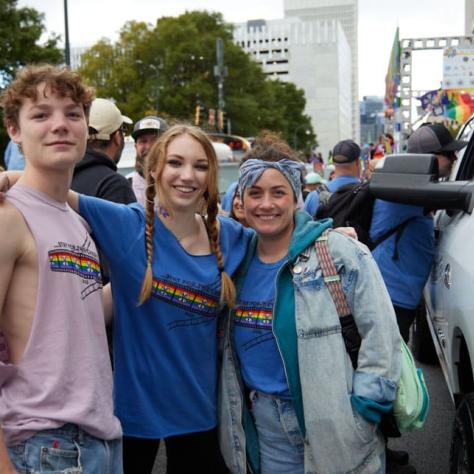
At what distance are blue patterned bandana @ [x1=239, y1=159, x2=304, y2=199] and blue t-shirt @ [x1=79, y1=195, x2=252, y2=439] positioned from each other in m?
0.34

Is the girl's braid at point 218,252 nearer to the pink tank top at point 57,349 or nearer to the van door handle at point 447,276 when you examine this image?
the pink tank top at point 57,349

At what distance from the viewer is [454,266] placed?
2.92 meters

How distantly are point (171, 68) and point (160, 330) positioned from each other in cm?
4026

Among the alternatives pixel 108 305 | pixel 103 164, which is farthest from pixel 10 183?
pixel 103 164

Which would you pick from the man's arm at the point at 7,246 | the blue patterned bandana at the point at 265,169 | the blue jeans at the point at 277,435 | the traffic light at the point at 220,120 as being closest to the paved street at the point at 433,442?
the blue jeans at the point at 277,435

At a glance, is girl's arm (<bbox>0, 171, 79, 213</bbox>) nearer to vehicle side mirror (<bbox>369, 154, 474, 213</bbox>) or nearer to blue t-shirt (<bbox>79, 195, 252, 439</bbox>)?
blue t-shirt (<bbox>79, 195, 252, 439</bbox>)

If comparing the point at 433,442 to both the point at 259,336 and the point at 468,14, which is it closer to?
Answer: the point at 259,336

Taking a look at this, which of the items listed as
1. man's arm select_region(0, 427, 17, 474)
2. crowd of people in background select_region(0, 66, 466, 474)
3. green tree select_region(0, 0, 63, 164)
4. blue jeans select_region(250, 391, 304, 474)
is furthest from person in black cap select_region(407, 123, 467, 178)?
green tree select_region(0, 0, 63, 164)

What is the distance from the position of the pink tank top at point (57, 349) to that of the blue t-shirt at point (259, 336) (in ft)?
2.14

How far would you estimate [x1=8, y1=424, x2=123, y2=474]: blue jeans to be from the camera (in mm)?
1771

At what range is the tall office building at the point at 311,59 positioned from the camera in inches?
5822

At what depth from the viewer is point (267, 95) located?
53.2m

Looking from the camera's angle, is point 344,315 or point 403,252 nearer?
point 344,315

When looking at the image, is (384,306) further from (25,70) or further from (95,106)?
(95,106)
